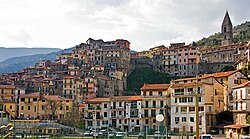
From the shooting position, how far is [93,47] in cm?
10431

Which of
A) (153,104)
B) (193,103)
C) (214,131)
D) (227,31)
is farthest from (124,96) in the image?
(227,31)

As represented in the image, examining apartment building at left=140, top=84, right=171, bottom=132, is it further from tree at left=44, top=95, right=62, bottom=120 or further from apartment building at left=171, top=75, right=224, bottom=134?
tree at left=44, top=95, right=62, bottom=120

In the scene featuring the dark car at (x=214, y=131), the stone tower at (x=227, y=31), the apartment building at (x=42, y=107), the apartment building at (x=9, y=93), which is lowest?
the dark car at (x=214, y=131)

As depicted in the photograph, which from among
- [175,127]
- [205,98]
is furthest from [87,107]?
[205,98]

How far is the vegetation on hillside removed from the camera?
301 ft

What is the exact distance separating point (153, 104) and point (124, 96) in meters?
9.28

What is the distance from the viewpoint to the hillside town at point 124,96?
5178 cm

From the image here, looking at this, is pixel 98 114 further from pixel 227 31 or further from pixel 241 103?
pixel 227 31

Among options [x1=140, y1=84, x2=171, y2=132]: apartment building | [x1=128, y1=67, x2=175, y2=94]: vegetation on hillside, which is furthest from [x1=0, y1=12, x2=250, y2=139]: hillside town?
[x1=128, y1=67, x2=175, y2=94]: vegetation on hillside

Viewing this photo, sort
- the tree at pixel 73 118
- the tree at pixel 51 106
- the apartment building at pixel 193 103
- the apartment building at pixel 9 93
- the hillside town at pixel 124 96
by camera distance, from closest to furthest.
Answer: the apartment building at pixel 193 103, the hillside town at pixel 124 96, the tree at pixel 73 118, the tree at pixel 51 106, the apartment building at pixel 9 93

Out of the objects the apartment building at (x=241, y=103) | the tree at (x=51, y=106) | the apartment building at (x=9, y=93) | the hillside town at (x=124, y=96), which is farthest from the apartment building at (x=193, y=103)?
the apartment building at (x=9, y=93)

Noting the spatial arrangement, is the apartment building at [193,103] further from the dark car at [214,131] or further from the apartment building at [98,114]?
the apartment building at [98,114]

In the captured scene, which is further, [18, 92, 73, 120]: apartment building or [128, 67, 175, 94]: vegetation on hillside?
[128, 67, 175, 94]: vegetation on hillside

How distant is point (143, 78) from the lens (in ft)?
312
